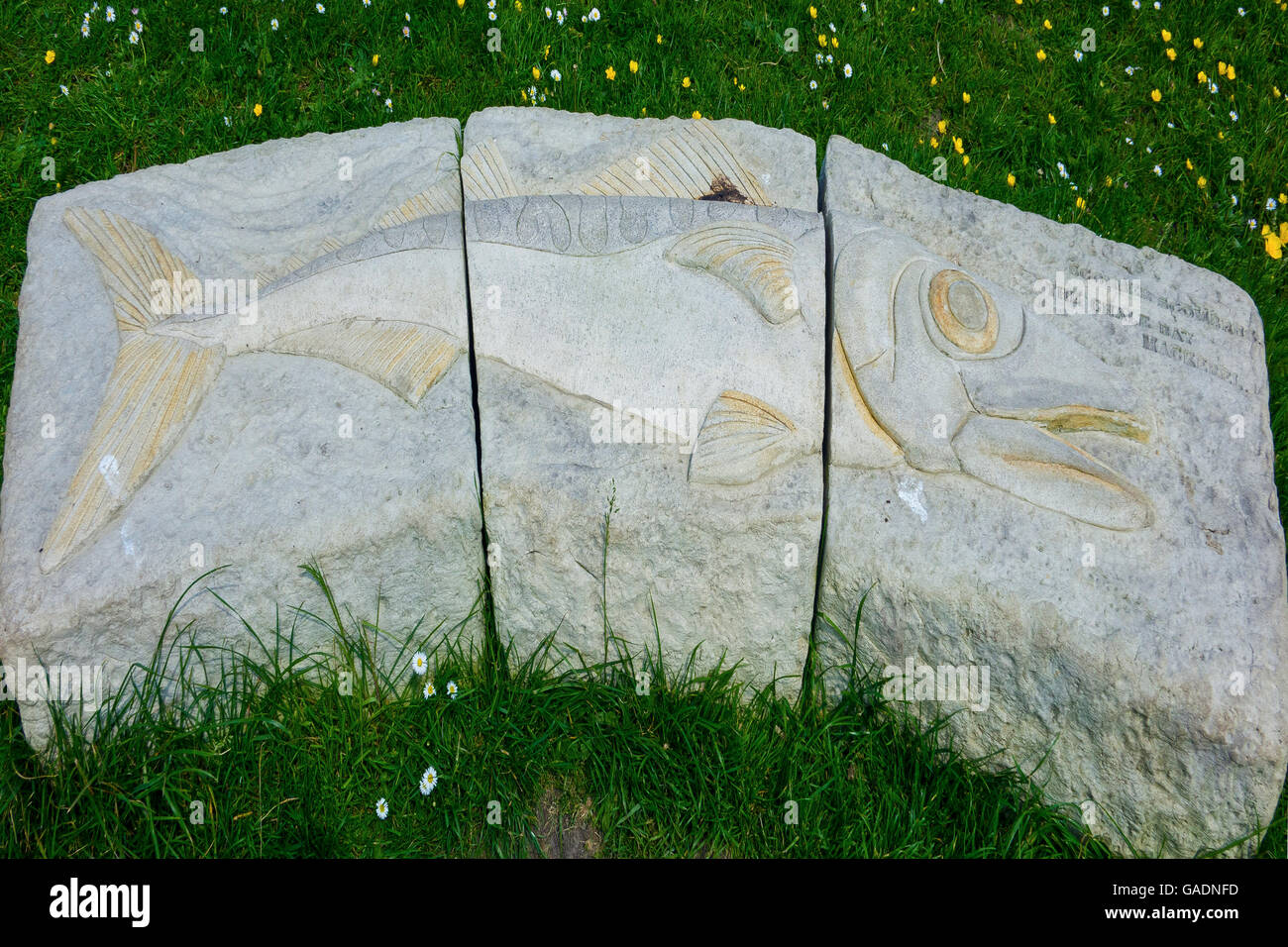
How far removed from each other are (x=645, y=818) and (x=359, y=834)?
0.74m

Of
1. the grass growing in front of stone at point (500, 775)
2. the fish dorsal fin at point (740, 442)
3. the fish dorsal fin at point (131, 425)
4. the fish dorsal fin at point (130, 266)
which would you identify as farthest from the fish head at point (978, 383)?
the fish dorsal fin at point (130, 266)

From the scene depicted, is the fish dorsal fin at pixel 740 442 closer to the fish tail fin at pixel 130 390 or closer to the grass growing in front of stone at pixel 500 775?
the grass growing in front of stone at pixel 500 775

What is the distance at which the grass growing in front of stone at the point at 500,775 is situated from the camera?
109 inches

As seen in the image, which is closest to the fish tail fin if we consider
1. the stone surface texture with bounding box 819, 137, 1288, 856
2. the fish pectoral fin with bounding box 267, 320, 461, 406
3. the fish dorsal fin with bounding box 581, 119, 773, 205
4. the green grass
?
the fish pectoral fin with bounding box 267, 320, 461, 406

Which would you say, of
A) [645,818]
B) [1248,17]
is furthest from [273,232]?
[1248,17]

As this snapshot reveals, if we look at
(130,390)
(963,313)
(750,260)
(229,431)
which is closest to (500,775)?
(229,431)

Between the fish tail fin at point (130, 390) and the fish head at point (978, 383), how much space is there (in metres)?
1.84

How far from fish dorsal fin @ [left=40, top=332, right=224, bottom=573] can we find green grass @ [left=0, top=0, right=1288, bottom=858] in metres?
0.55

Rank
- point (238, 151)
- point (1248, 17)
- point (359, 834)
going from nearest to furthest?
point (359, 834), point (238, 151), point (1248, 17)

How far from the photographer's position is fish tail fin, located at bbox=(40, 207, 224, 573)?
9.33 ft

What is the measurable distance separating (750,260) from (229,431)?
152 centimetres

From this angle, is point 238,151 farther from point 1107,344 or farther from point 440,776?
point 1107,344

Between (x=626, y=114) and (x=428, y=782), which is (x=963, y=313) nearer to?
(x=428, y=782)

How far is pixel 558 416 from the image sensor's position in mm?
2988
